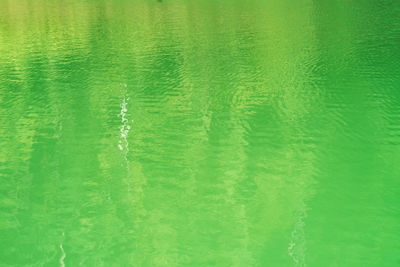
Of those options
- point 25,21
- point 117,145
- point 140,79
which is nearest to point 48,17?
point 25,21

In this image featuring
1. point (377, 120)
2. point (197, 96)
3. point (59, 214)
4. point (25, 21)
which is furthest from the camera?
point (25, 21)

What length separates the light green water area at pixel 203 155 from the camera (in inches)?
150

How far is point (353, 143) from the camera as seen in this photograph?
5.48 m

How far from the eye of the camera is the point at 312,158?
17.0 ft

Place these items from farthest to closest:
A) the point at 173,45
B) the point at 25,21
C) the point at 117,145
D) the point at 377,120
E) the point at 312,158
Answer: the point at 25,21 → the point at 173,45 → the point at 377,120 → the point at 117,145 → the point at 312,158

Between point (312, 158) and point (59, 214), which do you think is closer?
point (59, 214)

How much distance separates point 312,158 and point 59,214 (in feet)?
7.72

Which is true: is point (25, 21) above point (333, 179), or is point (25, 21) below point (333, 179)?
above

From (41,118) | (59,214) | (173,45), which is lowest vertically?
(59,214)

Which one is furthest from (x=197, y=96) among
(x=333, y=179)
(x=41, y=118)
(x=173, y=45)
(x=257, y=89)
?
(x=173, y=45)

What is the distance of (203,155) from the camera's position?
5.38m

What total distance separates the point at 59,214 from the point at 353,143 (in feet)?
9.58

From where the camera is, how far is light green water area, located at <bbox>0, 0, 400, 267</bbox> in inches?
150

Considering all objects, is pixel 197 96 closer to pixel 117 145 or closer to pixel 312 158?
pixel 117 145
